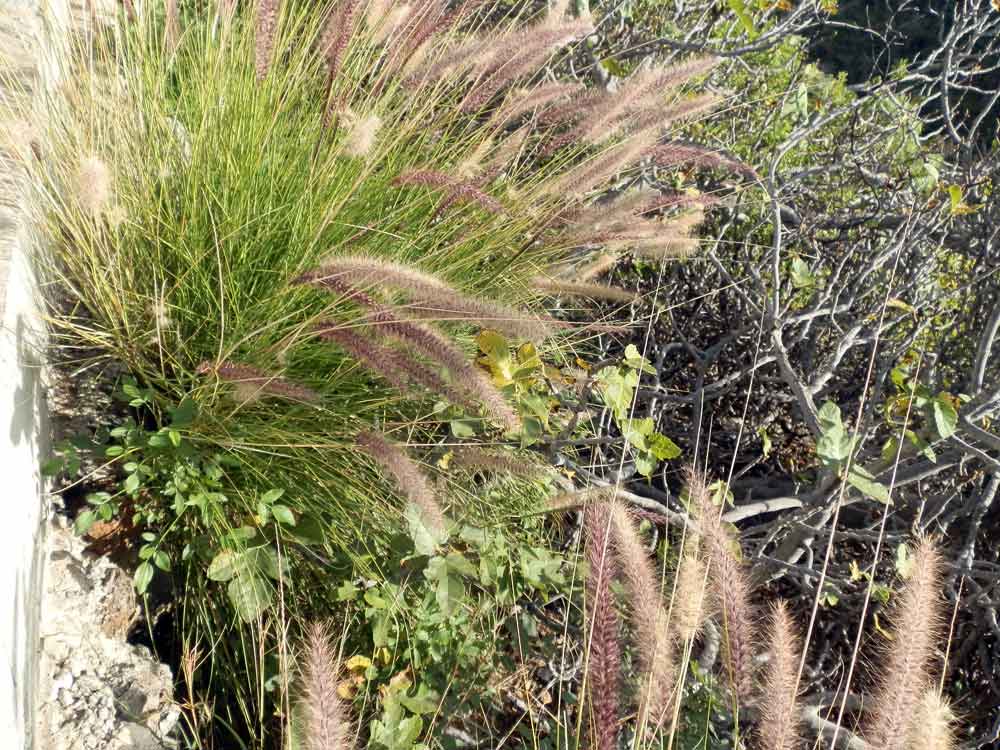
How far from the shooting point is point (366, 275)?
4.79ft

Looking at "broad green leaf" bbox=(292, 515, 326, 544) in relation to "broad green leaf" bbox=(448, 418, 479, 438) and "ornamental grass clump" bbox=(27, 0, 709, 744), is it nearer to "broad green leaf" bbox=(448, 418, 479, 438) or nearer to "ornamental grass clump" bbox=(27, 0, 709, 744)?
"ornamental grass clump" bbox=(27, 0, 709, 744)

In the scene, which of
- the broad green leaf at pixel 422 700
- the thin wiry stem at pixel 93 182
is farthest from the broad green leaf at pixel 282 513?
the thin wiry stem at pixel 93 182

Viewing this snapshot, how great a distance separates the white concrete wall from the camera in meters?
1.23

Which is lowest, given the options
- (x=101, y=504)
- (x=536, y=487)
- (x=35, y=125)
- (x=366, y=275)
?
(x=536, y=487)

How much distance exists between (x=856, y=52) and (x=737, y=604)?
816 centimetres

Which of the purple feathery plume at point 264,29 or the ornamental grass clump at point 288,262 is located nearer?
the ornamental grass clump at point 288,262

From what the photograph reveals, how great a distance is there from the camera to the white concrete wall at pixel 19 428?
1.23 m

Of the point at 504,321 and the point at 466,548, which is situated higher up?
the point at 504,321

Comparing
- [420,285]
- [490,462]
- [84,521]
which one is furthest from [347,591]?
[420,285]

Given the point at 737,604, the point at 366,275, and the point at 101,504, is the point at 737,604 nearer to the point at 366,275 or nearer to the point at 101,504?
the point at 366,275

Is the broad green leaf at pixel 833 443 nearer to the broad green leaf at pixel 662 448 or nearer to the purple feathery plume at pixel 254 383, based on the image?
the broad green leaf at pixel 662 448

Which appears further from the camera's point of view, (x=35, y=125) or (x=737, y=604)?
(x=35, y=125)

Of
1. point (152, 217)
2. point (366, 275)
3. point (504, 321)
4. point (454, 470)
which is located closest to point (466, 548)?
point (454, 470)

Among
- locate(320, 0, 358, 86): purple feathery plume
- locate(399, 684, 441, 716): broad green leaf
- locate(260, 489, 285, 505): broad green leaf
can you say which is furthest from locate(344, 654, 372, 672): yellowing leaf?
locate(320, 0, 358, 86): purple feathery plume
